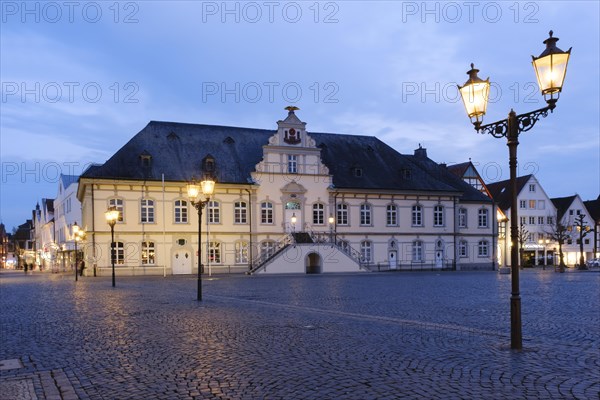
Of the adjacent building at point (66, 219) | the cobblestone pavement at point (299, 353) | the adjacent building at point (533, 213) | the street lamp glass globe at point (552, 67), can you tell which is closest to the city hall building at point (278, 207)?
the adjacent building at point (66, 219)

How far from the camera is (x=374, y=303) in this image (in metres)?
18.5

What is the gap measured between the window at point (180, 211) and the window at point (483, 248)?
92.8ft

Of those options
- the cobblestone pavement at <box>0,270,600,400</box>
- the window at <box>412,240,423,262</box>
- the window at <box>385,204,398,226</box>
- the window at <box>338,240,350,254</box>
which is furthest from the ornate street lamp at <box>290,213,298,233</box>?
the cobblestone pavement at <box>0,270,600,400</box>

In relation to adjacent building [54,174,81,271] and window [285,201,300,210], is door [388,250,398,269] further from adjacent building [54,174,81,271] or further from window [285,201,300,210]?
adjacent building [54,174,81,271]

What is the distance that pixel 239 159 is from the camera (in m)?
48.7

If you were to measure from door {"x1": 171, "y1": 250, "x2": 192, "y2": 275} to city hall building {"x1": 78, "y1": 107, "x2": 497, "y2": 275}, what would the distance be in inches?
3.4

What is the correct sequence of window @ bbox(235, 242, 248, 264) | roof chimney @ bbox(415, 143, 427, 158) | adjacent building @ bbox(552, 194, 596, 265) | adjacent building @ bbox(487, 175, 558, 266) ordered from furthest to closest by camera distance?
1. adjacent building @ bbox(552, 194, 596, 265)
2. adjacent building @ bbox(487, 175, 558, 266)
3. roof chimney @ bbox(415, 143, 427, 158)
4. window @ bbox(235, 242, 248, 264)

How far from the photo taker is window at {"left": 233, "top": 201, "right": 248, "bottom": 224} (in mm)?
47156

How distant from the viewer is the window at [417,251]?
52500mm

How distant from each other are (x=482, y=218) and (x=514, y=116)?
1908 inches

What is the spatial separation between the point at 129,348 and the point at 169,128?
40.1m

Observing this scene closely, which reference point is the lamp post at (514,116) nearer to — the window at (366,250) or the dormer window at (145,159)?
the dormer window at (145,159)

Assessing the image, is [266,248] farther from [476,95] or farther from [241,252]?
[476,95]

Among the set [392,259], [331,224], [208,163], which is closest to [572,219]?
[392,259]
